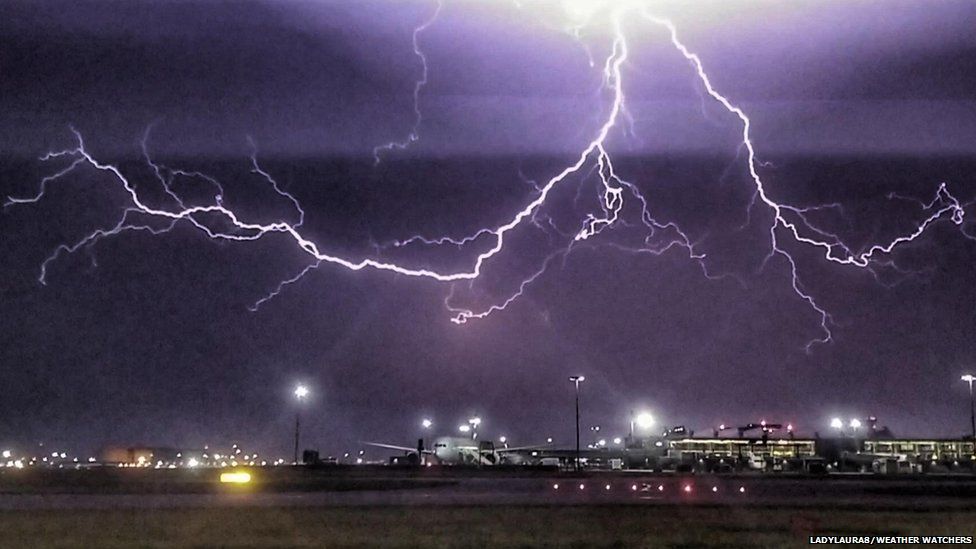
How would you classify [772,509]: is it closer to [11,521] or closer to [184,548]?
[184,548]

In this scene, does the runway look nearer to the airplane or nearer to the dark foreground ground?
the dark foreground ground

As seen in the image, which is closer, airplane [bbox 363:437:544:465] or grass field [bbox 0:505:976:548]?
grass field [bbox 0:505:976:548]

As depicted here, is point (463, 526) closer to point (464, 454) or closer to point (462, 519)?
point (462, 519)

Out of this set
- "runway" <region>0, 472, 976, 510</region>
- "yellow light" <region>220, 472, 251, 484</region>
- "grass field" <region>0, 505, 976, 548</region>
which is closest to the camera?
"grass field" <region>0, 505, 976, 548</region>

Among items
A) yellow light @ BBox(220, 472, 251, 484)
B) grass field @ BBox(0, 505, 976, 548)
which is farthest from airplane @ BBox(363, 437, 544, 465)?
grass field @ BBox(0, 505, 976, 548)

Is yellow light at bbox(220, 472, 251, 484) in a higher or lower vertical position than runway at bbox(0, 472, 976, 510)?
higher

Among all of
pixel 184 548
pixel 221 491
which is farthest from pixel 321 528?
pixel 221 491

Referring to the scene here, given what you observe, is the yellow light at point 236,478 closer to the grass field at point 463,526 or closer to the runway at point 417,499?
the runway at point 417,499

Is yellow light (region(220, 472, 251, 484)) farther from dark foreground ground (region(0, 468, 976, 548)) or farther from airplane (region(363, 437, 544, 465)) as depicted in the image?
airplane (region(363, 437, 544, 465))

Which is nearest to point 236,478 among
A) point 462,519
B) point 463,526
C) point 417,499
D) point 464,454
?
point 417,499

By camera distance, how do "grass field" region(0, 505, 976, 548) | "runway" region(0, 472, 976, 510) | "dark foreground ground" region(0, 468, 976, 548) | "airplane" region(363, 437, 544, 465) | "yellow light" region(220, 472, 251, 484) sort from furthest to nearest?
1. "airplane" region(363, 437, 544, 465)
2. "yellow light" region(220, 472, 251, 484)
3. "runway" region(0, 472, 976, 510)
4. "dark foreground ground" region(0, 468, 976, 548)
5. "grass field" region(0, 505, 976, 548)
